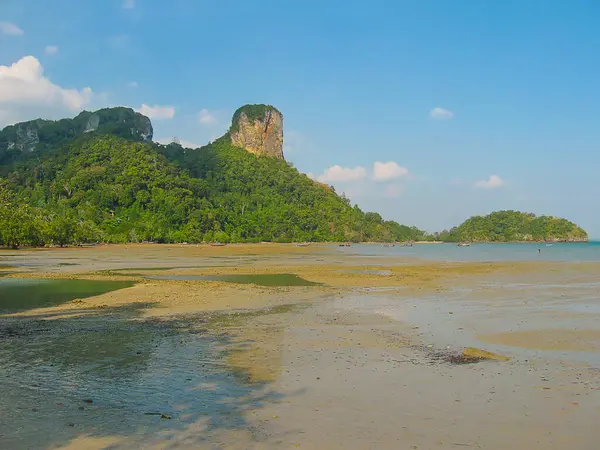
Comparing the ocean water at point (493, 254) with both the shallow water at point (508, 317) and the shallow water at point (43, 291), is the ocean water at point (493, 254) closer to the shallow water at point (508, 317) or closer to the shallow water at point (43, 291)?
the shallow water at point (508, 317)

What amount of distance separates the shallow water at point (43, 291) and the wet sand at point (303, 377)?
2180mm

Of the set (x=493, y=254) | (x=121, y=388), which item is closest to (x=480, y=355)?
(x=121, y=388)

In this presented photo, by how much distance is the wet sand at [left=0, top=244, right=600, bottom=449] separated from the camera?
7.32 metres

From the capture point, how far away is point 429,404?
342 inches

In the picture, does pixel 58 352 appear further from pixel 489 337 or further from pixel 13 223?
pixel 13 223

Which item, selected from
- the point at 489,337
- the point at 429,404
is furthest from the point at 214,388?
the point at 489,337

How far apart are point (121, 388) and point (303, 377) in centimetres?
376

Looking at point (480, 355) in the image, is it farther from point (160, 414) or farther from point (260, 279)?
point (260, 279)

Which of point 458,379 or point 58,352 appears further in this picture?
point 58,352

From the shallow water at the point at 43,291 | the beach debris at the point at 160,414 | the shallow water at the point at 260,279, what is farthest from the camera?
the shallow water at the point at 260,279

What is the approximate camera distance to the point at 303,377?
10.5 metres

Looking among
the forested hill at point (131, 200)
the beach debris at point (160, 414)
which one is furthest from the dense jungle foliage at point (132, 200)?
the beach debris at point (160, 414)

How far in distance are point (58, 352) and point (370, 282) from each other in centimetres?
2335

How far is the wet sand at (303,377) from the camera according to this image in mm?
7324
